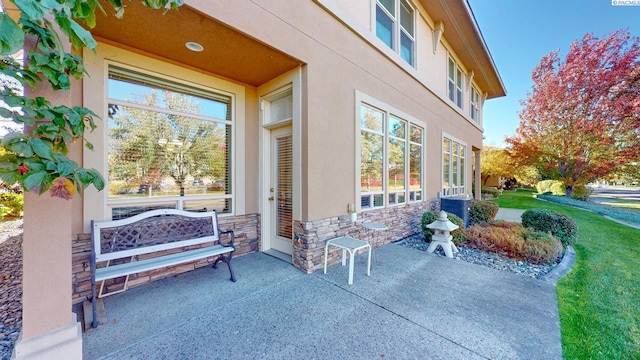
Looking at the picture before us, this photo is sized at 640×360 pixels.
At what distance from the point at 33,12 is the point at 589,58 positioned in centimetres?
2081

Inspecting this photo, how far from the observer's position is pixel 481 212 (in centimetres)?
764

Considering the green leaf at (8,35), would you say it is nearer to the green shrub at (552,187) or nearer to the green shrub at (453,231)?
the green shrub at (453,231)

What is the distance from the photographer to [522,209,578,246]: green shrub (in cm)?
561

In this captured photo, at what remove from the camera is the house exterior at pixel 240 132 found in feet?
9.14

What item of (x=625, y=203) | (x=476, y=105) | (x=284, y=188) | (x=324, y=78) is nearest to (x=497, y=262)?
(x=284, y=188)

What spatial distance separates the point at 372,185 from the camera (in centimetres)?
552

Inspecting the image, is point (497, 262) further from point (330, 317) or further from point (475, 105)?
point (475, 105)

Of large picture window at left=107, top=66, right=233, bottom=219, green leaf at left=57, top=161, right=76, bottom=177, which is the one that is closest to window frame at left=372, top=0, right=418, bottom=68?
large picture window at left=107, top=66, right=233, bottom=219

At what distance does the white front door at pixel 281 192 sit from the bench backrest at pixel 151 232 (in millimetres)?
1191

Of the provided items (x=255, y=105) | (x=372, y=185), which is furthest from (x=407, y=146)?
(x=255, y=105)

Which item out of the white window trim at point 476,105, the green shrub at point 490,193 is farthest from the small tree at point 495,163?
the white window trim at point 476,105

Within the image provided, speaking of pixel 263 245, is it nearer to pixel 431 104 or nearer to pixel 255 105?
pixel 255 105

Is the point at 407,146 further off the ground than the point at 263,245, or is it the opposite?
the point at 407,146

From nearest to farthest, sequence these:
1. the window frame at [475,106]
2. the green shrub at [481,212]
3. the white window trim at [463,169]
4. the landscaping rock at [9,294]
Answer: the landscaping rock at [9,294] < the green shrub at [481,212] < the white window trim at [463,169] < the window frame at [475,106]
